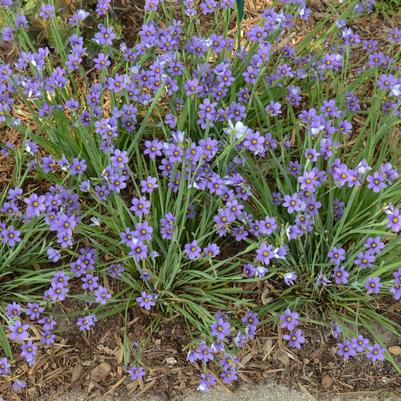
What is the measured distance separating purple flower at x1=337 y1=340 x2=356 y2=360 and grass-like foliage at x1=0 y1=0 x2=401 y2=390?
13mm

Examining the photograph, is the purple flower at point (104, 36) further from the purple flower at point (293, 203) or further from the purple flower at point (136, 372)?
the purple flower at point (136, 372)

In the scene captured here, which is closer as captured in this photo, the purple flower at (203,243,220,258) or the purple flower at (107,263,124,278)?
the purple flower at (203,243,220,258)

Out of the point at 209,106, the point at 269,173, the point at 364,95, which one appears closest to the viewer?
the point at 209,106

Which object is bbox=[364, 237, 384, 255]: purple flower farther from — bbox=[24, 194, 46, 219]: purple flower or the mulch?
bbox=[24, 194, 46, 219]: purple flower

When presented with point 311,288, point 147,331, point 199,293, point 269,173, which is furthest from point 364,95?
point 147,331

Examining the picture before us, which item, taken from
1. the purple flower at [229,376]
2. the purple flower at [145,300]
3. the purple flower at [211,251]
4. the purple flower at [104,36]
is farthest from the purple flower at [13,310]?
the purple flower at [104,36]

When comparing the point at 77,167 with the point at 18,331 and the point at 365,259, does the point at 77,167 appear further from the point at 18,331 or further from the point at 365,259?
the point at 365,259

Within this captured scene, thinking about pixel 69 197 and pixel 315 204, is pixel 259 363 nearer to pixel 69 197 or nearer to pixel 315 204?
pixel 315 204

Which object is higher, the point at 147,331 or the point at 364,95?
the point at 364,95

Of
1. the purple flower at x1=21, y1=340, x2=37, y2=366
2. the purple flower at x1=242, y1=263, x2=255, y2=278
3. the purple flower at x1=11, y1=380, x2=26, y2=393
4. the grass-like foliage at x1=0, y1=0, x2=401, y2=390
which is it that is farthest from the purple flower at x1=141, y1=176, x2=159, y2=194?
the purple flower at x1=11, y1=380, x2=26, y2=393

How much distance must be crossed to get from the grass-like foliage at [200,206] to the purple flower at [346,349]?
13 mm

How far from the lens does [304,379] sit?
278cm

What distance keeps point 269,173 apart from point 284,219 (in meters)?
0.34

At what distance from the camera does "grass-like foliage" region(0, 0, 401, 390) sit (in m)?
2.51
